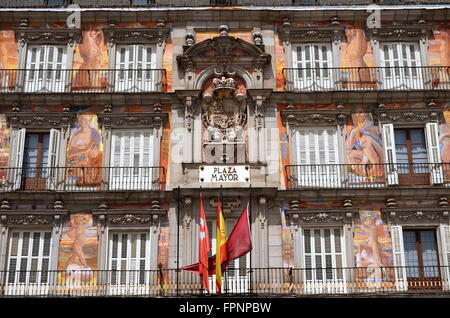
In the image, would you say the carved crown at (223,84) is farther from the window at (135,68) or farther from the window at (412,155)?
the window at (412,155)

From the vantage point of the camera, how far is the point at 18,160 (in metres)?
24.1

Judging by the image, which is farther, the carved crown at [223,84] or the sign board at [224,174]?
the carved crown at [223,84]

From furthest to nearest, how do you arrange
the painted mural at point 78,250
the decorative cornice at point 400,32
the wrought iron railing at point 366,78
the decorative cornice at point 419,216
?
the decorative cornice at point 400,32 → the wrought iron railing at point 366,78 → the decorative cornice at point 419,216 → the painted mural at point 78,250

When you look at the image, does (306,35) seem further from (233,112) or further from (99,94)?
(99,94)

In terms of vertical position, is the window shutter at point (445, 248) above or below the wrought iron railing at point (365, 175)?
below

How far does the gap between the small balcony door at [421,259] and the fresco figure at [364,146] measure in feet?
7.53

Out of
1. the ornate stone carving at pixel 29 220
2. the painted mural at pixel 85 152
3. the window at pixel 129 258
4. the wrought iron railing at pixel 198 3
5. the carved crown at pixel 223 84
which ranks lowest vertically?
the window at pixel 129 258

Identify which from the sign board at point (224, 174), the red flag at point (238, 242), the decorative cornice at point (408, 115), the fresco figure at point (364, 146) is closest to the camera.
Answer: the red flag at point (238, 242)

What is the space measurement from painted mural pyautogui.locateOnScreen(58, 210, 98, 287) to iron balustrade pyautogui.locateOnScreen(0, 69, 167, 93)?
4.48m

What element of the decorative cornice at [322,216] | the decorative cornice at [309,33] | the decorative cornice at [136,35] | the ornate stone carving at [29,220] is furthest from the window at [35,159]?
the decorative cornice at [309,33]

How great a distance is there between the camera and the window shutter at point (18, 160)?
23828 millimetres

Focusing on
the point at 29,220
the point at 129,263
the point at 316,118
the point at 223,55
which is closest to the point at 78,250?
the point at 129,263

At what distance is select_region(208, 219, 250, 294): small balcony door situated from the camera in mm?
22562
